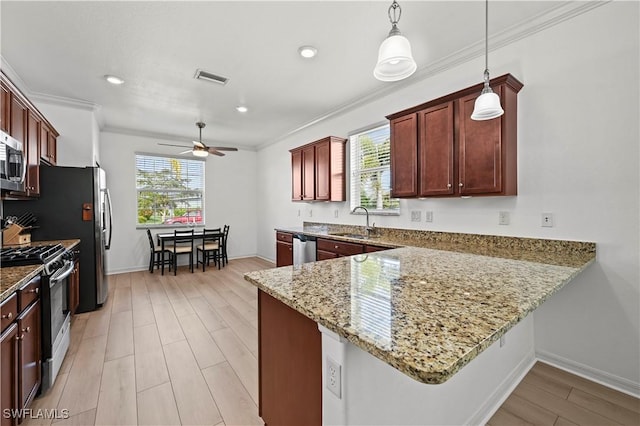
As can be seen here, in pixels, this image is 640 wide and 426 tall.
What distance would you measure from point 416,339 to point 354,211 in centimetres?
348

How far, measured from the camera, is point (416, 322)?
87 cm

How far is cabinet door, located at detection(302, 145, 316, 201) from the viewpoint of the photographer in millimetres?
4637

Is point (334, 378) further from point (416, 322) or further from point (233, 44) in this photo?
point (233, 44)

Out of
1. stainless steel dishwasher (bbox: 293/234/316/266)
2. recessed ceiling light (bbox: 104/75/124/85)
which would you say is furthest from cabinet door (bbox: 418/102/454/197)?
recessed ceiling light (bbox: 104/75/124/85)

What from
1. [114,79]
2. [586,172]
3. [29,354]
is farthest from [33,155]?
[586,172]

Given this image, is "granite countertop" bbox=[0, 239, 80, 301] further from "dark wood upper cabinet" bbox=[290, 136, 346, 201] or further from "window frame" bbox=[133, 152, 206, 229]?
"window frame" bbox=[133, 152, 206, 229]

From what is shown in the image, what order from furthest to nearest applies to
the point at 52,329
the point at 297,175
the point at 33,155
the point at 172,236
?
the point at 172,236 → the point at 297,175 → the point at 33,155 → the point at 52,329

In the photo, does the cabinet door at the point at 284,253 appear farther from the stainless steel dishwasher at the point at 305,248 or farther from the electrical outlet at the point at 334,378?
the electrical outlet at the point at 334,378

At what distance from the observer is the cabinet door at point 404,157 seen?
2.98 m

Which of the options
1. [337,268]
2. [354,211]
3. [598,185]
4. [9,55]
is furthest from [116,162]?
[598,185]

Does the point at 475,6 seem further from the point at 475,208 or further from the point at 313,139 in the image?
the point at 313,139

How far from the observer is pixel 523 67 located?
245cm

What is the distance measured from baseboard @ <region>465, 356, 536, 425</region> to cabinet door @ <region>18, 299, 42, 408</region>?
8.23 ft

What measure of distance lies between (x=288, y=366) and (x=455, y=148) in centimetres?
233
